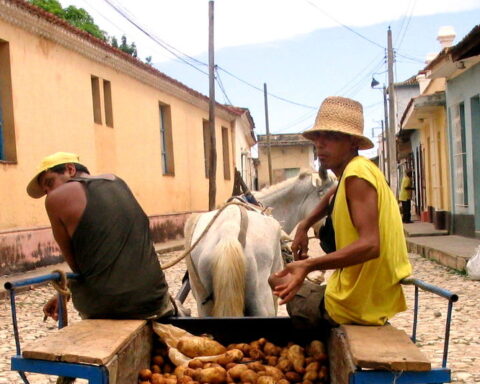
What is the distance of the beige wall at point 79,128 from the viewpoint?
11.9 metres

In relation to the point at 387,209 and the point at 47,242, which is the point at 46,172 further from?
the point at 47,242

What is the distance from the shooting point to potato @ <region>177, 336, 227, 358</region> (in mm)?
3287

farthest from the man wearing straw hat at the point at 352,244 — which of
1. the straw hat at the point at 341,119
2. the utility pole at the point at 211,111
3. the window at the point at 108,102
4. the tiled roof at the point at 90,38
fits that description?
the utility pole at the point at 211,111

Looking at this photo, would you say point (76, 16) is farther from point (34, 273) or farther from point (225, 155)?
point (34, 273)

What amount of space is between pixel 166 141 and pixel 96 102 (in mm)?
5941

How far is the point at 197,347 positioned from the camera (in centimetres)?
329

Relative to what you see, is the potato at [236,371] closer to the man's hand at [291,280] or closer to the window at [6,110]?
the man's hand at [291,280]

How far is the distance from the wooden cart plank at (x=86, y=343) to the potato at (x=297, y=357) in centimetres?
70

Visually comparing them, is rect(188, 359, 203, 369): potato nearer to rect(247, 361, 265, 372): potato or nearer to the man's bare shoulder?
rect(247, 361, 265, 372): potato

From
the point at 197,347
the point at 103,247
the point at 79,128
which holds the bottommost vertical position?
the point at 197,347

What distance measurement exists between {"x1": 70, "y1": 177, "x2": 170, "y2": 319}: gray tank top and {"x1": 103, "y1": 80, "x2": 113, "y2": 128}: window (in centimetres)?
1345

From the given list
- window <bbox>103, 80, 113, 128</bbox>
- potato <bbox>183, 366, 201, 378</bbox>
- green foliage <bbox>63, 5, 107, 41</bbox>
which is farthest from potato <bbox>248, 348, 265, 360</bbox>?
green foliage <bbox>63, 5, 107, 41</bbox>

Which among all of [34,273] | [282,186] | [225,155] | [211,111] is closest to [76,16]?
[225,155]

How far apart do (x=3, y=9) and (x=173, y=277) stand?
4.95 m
